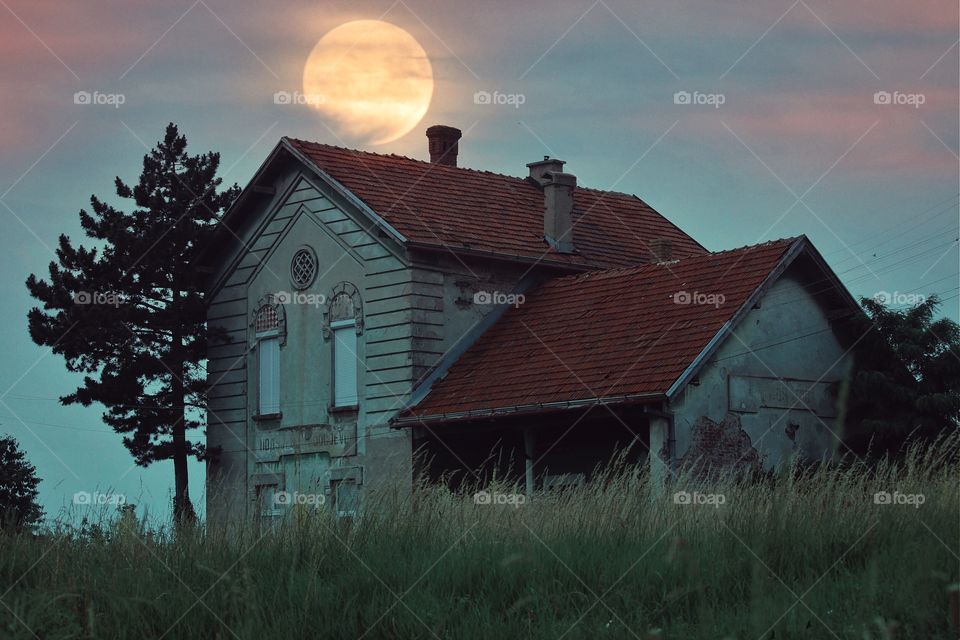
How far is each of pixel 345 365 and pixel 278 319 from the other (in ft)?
7.17

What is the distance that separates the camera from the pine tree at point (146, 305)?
25875 millimetres

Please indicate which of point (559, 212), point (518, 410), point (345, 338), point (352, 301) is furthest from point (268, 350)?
point (518, 410)

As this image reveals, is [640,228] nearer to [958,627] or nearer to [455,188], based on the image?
[455,188]

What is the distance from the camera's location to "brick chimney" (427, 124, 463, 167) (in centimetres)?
3053

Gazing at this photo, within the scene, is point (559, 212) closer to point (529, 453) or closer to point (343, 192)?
point (343, 192)

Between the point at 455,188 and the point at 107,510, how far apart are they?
626 inches

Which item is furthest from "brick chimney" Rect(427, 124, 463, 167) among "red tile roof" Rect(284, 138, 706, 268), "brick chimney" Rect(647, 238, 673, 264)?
"brick chimney" Rect(647, 238, 673, 264)

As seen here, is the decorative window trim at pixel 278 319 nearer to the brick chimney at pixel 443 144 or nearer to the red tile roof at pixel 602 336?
the red tile roof at pixel 602 336

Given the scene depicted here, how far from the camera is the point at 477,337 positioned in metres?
25.1

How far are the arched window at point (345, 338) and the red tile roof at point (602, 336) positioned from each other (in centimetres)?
195

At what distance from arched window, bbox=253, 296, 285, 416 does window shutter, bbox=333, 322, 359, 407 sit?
1.59 metres

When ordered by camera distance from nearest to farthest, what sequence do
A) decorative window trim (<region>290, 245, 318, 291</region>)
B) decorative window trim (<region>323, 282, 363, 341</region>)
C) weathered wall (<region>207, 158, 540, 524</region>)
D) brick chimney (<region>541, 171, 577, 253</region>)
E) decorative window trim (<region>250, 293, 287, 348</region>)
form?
1. weathered wall (<region>207, 158, 540, 524</region>)
2. decorative window trim (<region>323, 282, 363, 341</region>)
3. decorative window trim (<region>290, 245, 318, 291</region>)
4. decorative window trim (<region>250, 293, 287, 348</region>)
5. brick chimney (<region>541, 171, 577, 253</region>)

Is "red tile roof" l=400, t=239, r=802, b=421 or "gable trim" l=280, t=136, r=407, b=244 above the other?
"gable trim" l=280, t=136, r=407, b=244

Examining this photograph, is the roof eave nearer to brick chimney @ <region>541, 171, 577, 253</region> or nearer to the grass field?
brick chimney @ <region>541, 171, 577, 253</region>
